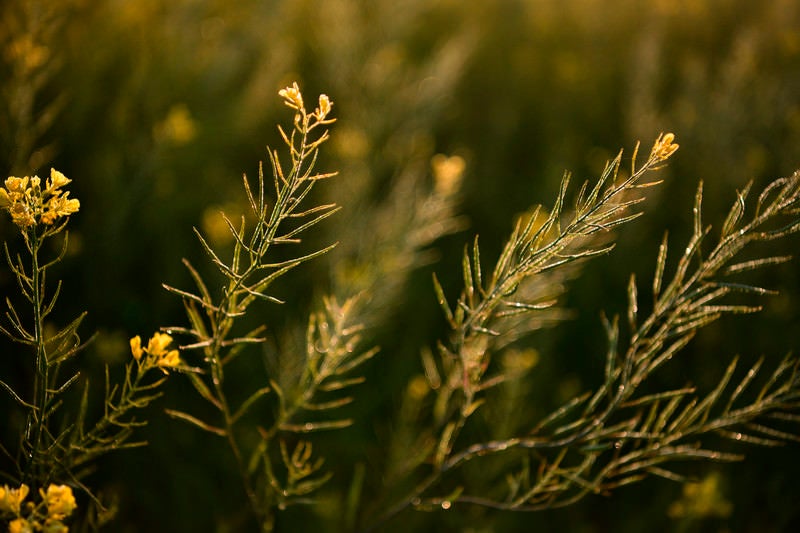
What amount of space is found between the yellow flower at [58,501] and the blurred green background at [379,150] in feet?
2.32

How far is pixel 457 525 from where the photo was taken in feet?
5.96

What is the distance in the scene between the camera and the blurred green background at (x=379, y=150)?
187cm

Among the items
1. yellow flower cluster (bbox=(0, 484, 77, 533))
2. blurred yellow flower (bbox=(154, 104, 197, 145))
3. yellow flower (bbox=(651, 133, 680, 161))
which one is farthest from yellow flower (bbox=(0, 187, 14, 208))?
blurred yellow flower (bbox=(154, 104, 197, 145))

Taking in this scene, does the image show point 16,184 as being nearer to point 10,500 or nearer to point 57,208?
point 57,208

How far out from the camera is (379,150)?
2938 mm

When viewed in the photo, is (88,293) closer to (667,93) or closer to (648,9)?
(667,93)

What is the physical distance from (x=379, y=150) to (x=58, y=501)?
94.3 inches

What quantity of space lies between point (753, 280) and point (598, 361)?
0.81 metres

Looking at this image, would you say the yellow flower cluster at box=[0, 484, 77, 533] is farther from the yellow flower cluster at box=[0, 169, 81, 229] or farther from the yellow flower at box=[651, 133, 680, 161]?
the yellow flower at box=[651, 133, 680, 161]

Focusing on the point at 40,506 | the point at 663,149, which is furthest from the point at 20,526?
the point at 663,149

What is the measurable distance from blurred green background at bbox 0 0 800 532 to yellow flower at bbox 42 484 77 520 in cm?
71

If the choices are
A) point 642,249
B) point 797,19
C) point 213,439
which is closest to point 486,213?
point 642,249

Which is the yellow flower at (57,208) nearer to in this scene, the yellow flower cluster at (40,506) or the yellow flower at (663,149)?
the yellow flower cluster at (40,506)

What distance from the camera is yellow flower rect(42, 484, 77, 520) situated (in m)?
0.73
